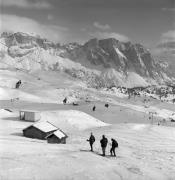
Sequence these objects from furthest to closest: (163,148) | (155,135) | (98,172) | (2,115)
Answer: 1. (2,115)
2. (155,135)
3. (163,148)
4. (98,172)

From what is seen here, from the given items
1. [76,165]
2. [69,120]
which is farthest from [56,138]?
[69,120]

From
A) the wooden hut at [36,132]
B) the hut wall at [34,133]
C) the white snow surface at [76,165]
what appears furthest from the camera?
the hut wall at [34,133]

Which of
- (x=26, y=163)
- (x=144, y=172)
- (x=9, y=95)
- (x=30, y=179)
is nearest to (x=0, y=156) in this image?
(x=26, y=163)

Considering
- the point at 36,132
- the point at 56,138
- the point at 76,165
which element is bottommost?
the point at 56,138

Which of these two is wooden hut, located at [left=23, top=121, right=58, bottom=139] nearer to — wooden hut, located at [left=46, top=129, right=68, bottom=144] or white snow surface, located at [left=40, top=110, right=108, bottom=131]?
wooden hut, located at [left=46, top=129, right=68, bottom=144]


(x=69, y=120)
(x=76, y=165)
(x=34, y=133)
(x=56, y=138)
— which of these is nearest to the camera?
(x=76, y=165)

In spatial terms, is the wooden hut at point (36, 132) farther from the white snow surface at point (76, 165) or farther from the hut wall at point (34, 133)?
the white snow surface at point (76, 165)

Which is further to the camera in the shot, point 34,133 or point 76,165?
point 34,133

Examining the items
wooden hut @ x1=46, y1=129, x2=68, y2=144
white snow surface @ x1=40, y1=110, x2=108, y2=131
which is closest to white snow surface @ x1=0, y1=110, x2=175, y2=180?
wooden hut @ x1=46, y1=129, x2=68, y2=144

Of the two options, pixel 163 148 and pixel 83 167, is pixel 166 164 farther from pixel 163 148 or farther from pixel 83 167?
pixel 163 148

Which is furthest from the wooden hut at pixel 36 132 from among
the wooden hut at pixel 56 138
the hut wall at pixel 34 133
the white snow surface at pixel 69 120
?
the white snow surface at pixel 69 120

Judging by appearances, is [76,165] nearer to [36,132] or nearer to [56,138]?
[56,138]
